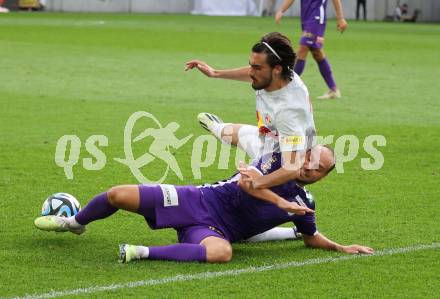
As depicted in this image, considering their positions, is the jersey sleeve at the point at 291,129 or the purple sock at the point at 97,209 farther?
the purple sock at the point at 97,209

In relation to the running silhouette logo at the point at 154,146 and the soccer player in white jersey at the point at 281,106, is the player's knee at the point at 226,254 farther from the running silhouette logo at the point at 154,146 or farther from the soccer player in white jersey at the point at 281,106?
the running silhouette logo at the point at 154,146

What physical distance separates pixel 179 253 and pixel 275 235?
1.15m

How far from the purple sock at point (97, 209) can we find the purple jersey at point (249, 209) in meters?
0.68

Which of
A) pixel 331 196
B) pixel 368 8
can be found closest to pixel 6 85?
pixel 331 196

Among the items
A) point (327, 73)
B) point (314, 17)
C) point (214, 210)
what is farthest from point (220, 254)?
point (314, 17)

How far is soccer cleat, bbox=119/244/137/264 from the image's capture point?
23.2 ft

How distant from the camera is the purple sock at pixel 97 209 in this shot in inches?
293

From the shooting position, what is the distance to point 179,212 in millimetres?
7488

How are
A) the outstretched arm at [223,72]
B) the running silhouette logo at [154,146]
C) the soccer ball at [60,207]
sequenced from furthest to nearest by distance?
1. the running silhouette logo at [154,146]
2. the outstretched arm at [223,72]
3. the soccer ball at [60,207]

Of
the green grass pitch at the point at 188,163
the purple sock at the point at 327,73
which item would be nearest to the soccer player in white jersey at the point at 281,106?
the green grass pitch at the point at 188,163

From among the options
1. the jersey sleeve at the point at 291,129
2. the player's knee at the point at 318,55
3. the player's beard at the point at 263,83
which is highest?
the player's beard at the point at 263,83

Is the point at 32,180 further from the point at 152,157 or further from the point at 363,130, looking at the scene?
the point at 363,130

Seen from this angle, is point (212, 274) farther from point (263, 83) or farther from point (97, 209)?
point (263, 83)

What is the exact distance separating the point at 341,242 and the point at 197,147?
438cm
